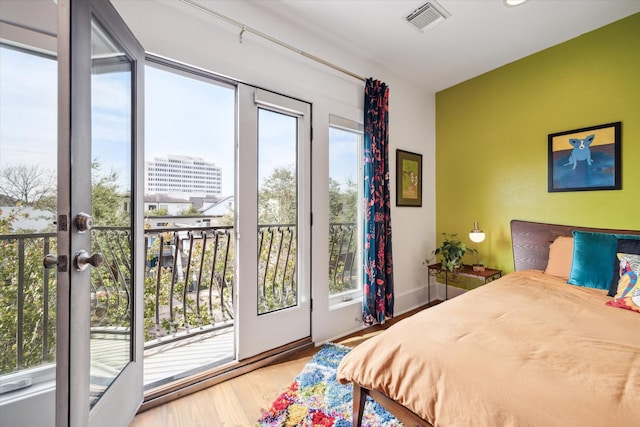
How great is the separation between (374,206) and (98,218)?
6.88ft

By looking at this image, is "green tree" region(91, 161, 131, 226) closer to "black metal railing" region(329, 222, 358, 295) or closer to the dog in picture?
"black metal railing" region(329, 222, 358, 295)

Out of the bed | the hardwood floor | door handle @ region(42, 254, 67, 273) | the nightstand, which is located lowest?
the hardwood floor

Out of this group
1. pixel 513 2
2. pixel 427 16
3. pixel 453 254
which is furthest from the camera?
pixel 453 254

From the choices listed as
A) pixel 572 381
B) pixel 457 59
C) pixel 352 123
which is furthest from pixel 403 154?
pixel 572 381

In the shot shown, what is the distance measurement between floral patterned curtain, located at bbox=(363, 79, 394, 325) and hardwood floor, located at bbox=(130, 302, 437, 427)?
3.07 ft

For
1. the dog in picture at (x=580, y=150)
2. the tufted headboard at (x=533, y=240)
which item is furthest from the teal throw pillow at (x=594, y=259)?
the dog in picture at (x=580, y=150)

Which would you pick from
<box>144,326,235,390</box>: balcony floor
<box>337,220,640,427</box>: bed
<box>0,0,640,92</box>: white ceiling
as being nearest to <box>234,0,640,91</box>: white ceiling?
<box>0,0,640,92</box>: white ceiling

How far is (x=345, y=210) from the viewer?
8.93ft

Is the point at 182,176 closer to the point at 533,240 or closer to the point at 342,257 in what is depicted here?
the point at 342,257

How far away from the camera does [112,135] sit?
1.32 m

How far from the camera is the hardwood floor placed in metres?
1.50

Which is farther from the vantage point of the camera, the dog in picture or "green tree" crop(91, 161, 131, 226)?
the dog in picture

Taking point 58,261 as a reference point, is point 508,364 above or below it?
below

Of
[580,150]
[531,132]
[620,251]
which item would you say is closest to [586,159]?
[580,150]
